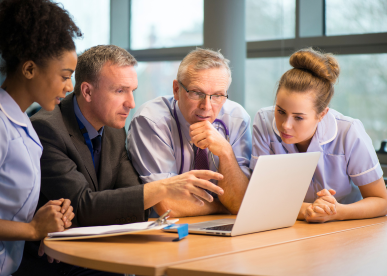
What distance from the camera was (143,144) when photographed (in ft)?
6.35

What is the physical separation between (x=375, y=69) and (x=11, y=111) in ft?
10.7

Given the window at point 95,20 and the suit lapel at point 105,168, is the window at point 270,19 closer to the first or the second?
the window at point 95,20

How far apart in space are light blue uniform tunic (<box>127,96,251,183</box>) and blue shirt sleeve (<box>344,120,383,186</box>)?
480mm

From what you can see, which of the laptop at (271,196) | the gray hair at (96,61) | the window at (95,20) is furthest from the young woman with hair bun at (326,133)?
the window at (95,20)

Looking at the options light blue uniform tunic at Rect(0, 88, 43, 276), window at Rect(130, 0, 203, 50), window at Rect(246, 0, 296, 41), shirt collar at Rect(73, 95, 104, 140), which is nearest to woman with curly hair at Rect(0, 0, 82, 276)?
light blue uniform tunic at Rect(0, 88, 43, 276)

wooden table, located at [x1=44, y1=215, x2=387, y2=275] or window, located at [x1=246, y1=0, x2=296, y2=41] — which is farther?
window, located at [x1=246, y1=0, x2=296, y2=41]

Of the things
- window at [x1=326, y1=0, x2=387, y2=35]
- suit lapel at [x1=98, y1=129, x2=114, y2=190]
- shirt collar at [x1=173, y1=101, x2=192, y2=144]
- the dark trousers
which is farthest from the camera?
window at [x1=326, y1=0, x2=387, y2=35]

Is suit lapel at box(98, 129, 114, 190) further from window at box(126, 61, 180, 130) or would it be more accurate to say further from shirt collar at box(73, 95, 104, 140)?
window at box(126, 61, 180, 130)

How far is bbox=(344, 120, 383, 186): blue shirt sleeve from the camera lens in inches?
70.9

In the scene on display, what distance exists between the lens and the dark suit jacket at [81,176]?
1.51m

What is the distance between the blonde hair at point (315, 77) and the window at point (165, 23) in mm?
3114

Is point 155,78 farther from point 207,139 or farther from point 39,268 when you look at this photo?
point 39,268

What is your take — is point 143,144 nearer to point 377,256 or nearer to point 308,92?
point 308,92

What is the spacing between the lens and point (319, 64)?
6.01 feet
